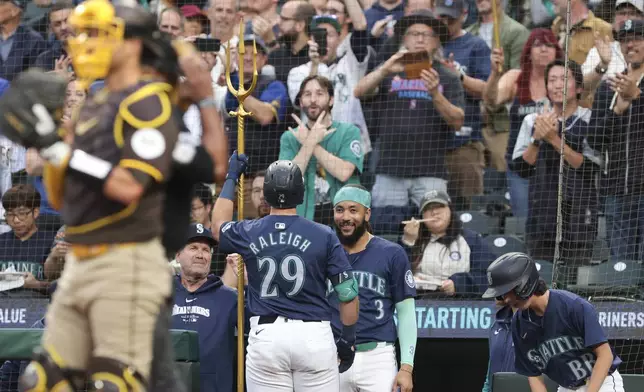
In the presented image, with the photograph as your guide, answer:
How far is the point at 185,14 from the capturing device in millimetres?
10250

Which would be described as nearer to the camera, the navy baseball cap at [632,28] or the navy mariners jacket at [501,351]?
the navy mariners jacket at [501,351]

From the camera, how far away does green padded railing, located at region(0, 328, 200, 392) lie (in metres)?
7.20

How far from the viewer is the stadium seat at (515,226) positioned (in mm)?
9258

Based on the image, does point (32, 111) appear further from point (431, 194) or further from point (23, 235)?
point (23, 235)

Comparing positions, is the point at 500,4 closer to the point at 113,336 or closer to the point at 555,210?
the point at 555,210

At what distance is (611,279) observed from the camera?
8.48 meters

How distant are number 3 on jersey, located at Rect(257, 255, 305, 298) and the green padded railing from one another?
3.01ft

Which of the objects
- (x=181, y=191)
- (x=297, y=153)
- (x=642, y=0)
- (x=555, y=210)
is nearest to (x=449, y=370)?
(x=555, y=210)

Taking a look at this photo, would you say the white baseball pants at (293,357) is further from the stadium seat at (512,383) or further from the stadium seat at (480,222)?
the stadium seat at (480,222)

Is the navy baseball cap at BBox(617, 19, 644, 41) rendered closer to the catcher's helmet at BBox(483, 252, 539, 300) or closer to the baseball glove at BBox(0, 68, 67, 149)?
the catcher's helmet at BBox(483, 252, 539, 300)

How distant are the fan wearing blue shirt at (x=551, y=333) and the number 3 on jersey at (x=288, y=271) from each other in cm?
104

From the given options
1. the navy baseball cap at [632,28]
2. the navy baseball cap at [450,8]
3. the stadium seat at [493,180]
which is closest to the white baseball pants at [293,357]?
the stadium seat at [493,180]

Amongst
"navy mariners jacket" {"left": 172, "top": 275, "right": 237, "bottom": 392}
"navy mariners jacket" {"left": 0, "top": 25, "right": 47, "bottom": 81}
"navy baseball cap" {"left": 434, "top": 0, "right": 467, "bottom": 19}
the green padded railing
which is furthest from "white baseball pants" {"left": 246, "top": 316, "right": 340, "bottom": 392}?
"navy mariners jacket" {"left": 0, "top": 25, "right": 47, "bottom": 81}

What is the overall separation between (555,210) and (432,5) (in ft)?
6.90
